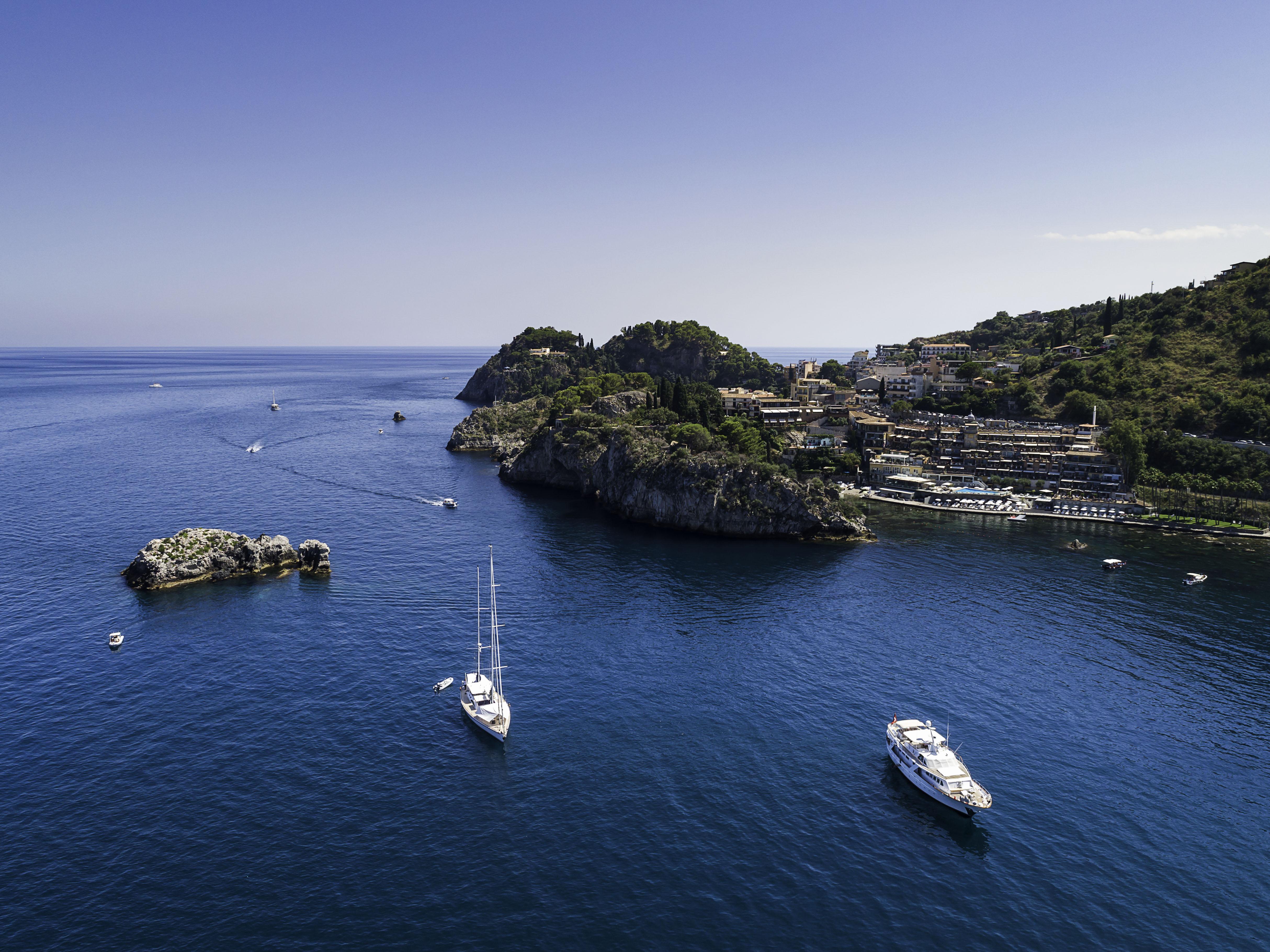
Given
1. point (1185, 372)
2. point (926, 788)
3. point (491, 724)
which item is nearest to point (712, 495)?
point (491, 724)

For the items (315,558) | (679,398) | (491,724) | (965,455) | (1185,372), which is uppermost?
(1185,372)

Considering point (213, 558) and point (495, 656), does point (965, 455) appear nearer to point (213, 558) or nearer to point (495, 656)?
point (495, 656)

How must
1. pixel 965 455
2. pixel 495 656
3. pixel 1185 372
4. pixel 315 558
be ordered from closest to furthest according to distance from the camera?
1. pixel 495 656
2. pixel 315 558
3. pixel 965 455
4. pixel 1185 372

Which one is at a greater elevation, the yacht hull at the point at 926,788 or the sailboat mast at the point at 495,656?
the sailboat mast at the point at 495,656

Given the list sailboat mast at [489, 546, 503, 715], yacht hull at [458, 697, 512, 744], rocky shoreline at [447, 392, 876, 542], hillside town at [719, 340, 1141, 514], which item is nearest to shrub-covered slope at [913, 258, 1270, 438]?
hillside town at [719, 340, 1141, 514]

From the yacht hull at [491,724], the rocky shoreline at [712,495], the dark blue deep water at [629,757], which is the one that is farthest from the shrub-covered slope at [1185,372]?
the yacht hull at [491,724]

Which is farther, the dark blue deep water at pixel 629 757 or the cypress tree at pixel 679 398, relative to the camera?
the cypress tree at pixel 679 398

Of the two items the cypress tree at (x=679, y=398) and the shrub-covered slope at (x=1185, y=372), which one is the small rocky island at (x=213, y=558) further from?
the shrub-covered slope at (x=1185, y=372)

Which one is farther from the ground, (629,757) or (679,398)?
(679,398)
